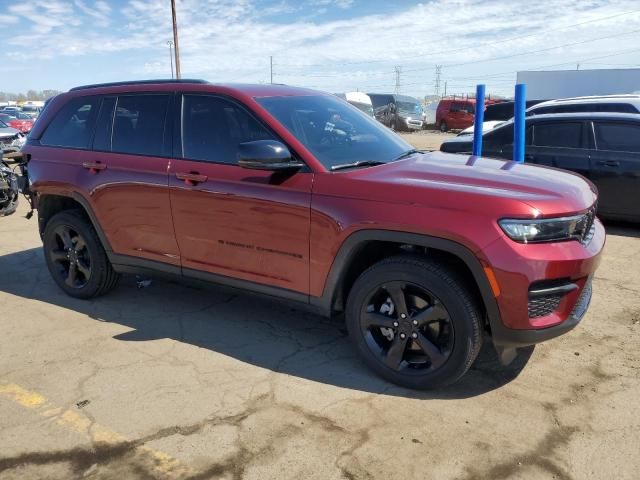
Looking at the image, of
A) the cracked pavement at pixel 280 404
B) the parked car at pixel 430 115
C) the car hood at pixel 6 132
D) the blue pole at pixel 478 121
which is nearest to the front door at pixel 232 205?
the cracked pavement at pixel 280 404

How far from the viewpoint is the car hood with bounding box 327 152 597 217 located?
2.88 metres

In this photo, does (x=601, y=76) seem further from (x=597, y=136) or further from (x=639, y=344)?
(x=639, y=344)

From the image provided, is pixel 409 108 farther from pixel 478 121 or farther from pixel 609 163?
pixel 478 121

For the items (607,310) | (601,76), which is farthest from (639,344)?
(601,76)

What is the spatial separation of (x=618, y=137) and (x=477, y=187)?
507cm

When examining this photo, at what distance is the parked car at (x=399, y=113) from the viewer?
3039 centimetres

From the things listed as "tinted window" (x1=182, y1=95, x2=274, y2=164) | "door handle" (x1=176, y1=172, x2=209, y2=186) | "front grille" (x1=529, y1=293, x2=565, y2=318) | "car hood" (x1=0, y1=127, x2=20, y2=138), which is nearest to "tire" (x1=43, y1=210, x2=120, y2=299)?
"door handle" (x1=176, y1=172, x2=209, y2=186)

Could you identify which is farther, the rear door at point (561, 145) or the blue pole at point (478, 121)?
the rear door at point (561, 145)

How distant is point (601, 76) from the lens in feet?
115

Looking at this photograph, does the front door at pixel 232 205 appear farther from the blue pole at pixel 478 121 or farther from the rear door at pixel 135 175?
the blue pole at pixel 478 121

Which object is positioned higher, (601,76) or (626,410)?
(601,76)

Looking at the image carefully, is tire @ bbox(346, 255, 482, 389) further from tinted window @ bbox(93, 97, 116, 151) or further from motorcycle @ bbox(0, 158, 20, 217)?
motorcycle @ bbox(0, 158, 20, 217)

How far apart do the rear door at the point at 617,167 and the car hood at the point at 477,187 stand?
377 centimetres

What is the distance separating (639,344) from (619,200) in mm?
3599
